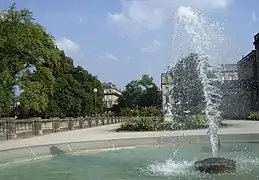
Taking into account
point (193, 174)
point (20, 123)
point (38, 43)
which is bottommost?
point (193, 174)

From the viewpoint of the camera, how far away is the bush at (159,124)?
3048 centimetres

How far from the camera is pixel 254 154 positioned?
1577cm

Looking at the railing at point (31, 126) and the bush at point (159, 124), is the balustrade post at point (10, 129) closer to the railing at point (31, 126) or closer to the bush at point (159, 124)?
the railing at point (31, 126)

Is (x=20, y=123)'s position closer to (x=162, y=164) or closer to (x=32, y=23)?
(x=162, y=164)

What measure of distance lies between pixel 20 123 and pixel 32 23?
18.9 metres

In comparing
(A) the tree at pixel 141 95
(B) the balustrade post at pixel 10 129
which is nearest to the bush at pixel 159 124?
(B) the balustrade post at pixel 10 129

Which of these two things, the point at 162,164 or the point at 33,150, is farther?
the point at 33,150

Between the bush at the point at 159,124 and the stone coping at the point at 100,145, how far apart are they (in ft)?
27.2

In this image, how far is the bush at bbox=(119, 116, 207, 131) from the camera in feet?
100

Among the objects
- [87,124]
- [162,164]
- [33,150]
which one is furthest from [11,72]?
[162,164]

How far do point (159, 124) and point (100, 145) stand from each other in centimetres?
1156

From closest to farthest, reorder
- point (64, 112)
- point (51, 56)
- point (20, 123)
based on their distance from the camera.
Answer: point (20, 123) → point (51, 56) → point (64, 112)

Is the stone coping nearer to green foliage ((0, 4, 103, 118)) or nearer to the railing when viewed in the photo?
the railing

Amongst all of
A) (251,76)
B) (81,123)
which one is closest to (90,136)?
(81,123)
